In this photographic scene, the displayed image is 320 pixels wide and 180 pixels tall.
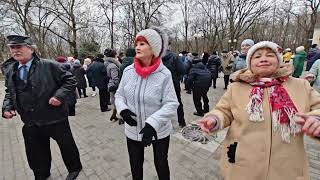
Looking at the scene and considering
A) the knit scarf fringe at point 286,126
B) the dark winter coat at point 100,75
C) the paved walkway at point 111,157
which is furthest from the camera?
the dark winter coat at point 100,75

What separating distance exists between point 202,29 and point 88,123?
31786 millimetres

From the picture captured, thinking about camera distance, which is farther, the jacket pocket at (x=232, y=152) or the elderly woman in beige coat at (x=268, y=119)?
the jacket pocket at (x=232, y=152)

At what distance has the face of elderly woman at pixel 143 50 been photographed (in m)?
2.12

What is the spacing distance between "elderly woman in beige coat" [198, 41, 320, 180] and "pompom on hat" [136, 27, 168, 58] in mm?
862

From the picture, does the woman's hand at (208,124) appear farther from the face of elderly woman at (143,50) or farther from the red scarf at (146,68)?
the face of elderly woman at (143,50)

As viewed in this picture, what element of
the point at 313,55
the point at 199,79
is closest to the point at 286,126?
the point at 199,79

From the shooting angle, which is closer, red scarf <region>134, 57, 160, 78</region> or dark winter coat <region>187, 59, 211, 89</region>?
red scarf <region>134, 57, 160, 78</region>

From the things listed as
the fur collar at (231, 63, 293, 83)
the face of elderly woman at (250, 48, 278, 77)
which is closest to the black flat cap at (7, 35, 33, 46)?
the fur collar at (231, 63, 293, 83)

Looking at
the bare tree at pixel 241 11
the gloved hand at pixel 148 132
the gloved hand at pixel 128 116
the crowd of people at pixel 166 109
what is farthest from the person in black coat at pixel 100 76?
the bare tree at pixel 241 11

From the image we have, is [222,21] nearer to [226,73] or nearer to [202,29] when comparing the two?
[202,29]

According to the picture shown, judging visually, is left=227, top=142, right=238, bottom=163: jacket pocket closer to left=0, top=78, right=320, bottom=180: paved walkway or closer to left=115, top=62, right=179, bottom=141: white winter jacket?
left=115, top=62, right=179, bottom=141: white winter jacket

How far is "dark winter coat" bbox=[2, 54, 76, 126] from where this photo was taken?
252 cm

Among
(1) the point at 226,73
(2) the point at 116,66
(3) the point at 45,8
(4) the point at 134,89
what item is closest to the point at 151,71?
(4) the point at 134,89

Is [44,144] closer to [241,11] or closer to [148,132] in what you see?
[148,132]
